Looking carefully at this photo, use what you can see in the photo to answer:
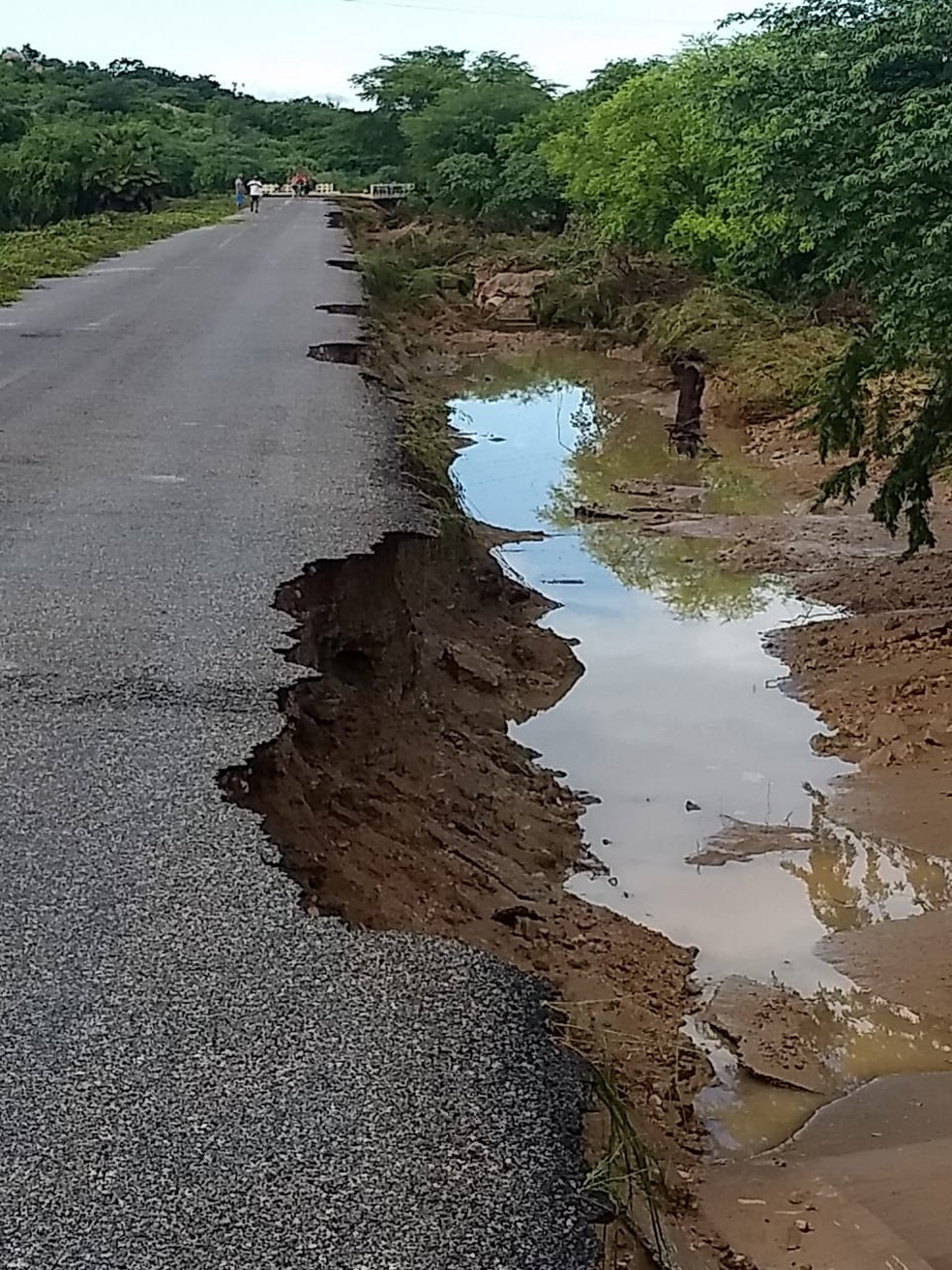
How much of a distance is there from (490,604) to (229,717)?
6143 millimetres

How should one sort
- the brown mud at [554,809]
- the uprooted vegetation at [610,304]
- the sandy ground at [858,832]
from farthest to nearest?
the uprooted vegetation at [610,304] < the brown mud at [554,809] < the sandy ground at [858,832]

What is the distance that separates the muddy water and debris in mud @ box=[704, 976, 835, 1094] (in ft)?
0.17

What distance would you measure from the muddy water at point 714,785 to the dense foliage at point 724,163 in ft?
6.60

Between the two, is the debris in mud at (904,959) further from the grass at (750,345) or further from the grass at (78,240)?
the grass at (78,240)

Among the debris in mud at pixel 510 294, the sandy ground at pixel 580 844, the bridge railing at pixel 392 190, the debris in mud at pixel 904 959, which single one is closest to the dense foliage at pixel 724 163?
the bridge railing at pixel 392 190

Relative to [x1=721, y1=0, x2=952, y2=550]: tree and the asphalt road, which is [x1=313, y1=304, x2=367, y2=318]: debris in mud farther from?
the asphalt road

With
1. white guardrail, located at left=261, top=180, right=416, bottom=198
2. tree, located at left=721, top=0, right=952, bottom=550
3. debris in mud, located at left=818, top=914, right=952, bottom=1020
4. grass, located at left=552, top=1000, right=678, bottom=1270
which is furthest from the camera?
white guardrail, located at left=261, top=180, right=416, bottom=198

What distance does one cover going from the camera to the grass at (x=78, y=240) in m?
27.7

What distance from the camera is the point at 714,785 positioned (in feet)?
32.5

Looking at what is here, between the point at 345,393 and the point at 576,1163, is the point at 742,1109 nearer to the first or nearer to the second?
the point at 576,1163

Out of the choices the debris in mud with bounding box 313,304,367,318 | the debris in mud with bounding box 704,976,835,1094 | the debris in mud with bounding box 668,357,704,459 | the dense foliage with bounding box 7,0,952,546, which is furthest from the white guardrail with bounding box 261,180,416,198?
the debris in mud with bounding box 704,976,835,1094

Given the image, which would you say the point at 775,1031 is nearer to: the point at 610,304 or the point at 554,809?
the point at 554,809

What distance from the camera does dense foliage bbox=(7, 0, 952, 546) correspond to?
402 inches

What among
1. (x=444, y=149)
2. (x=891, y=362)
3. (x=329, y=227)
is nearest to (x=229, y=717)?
(x=891, y=362)
